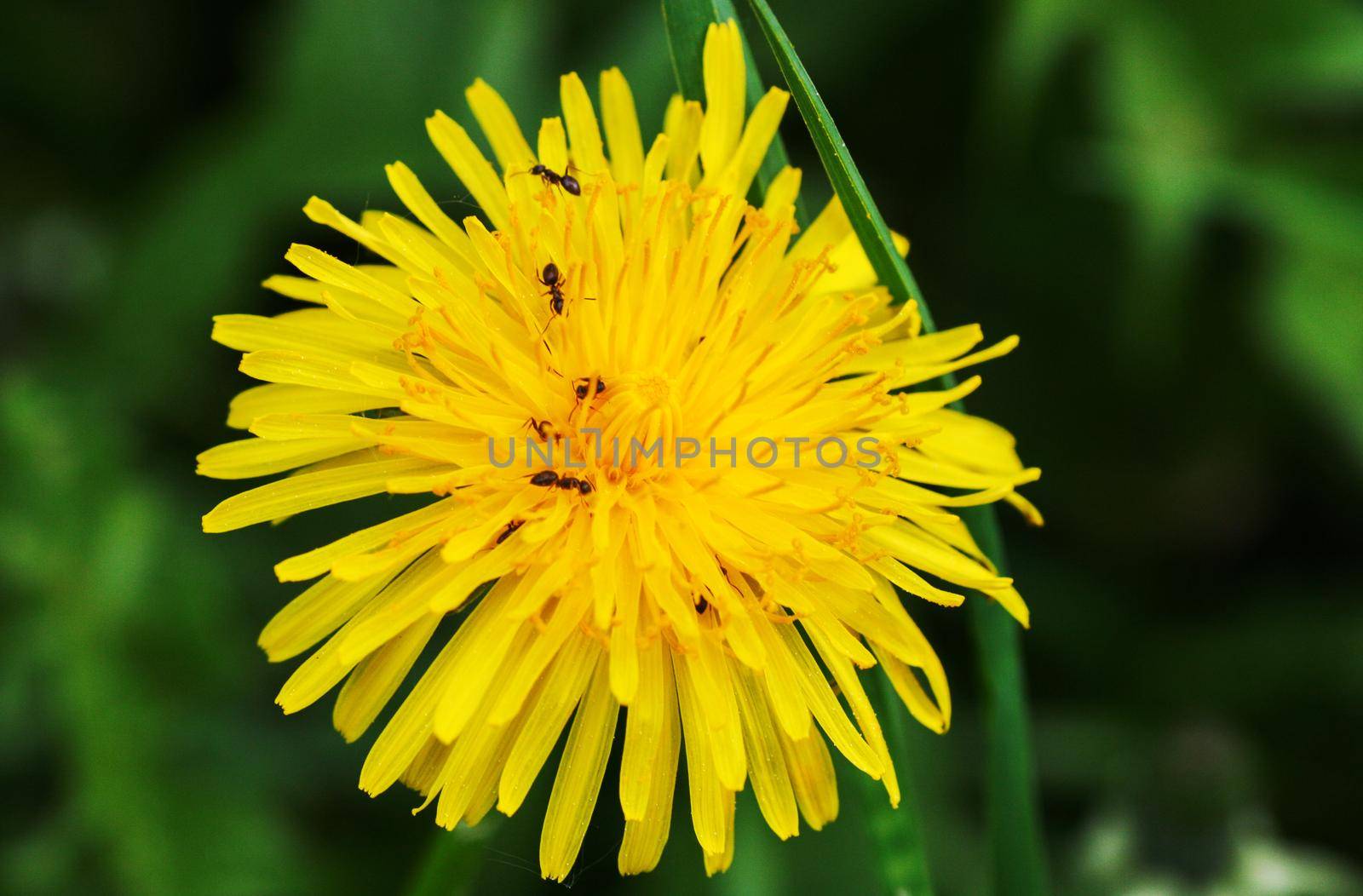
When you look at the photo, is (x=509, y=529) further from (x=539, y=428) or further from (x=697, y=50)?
(x=697, y=50)

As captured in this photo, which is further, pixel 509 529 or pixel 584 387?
pixel 584 387

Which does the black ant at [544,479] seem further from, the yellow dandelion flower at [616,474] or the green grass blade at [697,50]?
the green grass blade at [697,50]

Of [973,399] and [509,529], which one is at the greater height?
[973,399]

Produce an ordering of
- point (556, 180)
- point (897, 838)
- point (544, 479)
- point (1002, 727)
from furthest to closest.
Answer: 1. point (1002, 727)
2. point (897, 838)
3. point (556, 180)
4. point (544, 479)

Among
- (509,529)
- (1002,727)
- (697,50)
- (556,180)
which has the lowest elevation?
(1002,727)

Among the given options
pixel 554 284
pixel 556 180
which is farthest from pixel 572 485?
pixel 556 180

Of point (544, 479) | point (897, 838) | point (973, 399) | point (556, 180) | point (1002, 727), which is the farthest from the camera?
point (973, 399)

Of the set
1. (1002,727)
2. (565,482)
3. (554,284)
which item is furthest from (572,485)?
(1002,727)

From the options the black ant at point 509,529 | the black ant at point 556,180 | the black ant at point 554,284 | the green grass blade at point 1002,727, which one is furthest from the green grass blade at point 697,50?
the black ant at point 509,529

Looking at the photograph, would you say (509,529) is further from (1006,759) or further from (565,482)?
(1006,759)
